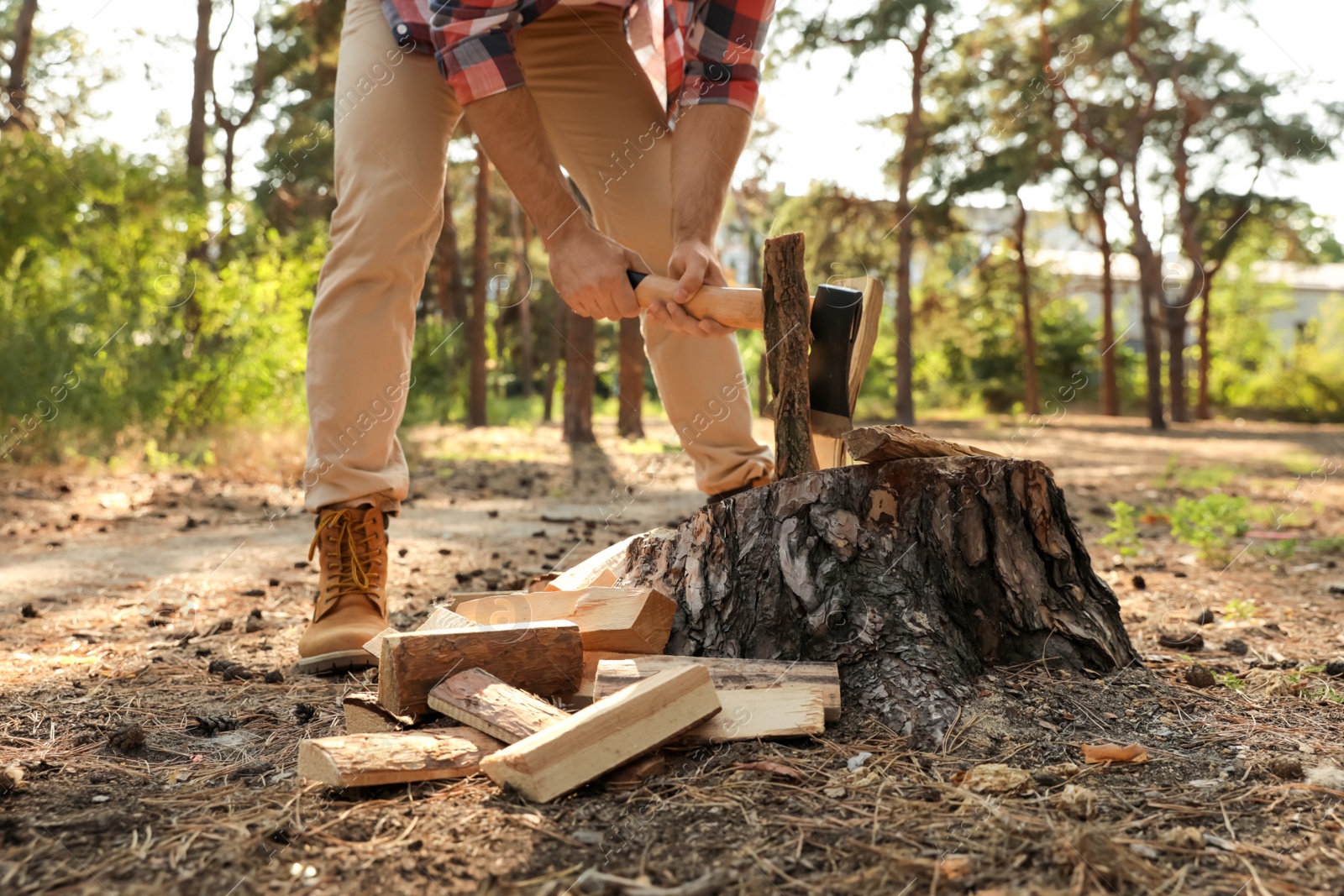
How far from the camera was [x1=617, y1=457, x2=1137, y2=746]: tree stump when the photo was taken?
1.88 m

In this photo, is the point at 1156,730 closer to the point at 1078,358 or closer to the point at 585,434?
the point at 585,434

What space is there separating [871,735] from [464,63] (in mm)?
1814

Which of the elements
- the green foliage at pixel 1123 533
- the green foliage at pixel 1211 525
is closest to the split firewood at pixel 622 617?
the green foliage at pixel 1123 533

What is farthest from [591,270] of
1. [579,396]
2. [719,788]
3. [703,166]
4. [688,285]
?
[579,396]

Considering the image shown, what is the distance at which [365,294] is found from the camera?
2482mm

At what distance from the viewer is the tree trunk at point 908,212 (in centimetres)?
1630

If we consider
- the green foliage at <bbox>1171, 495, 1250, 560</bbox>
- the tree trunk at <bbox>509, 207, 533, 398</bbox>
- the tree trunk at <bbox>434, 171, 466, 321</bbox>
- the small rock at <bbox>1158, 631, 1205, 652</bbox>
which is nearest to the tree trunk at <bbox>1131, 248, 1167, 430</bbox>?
the tree trunk at <bbox>509, 207, 533, 398</bbox>

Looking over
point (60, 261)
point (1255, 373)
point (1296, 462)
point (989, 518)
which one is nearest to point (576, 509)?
point (989, 518)

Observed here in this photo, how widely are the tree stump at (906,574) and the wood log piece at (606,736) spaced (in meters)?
0.38

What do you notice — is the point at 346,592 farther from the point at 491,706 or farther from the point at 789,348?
the point at 789,348

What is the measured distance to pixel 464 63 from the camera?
2.27 m

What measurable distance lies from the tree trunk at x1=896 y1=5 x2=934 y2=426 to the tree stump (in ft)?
44.5

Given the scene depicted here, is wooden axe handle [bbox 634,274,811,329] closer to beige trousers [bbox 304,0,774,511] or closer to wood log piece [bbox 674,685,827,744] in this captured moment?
beige trousers [bbox 304,0,774,511]

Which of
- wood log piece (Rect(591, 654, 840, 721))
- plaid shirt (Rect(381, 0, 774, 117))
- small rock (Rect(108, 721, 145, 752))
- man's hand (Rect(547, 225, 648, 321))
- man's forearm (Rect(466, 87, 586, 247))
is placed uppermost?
plaid shirt (Rect(381, 0, 774, 117))
